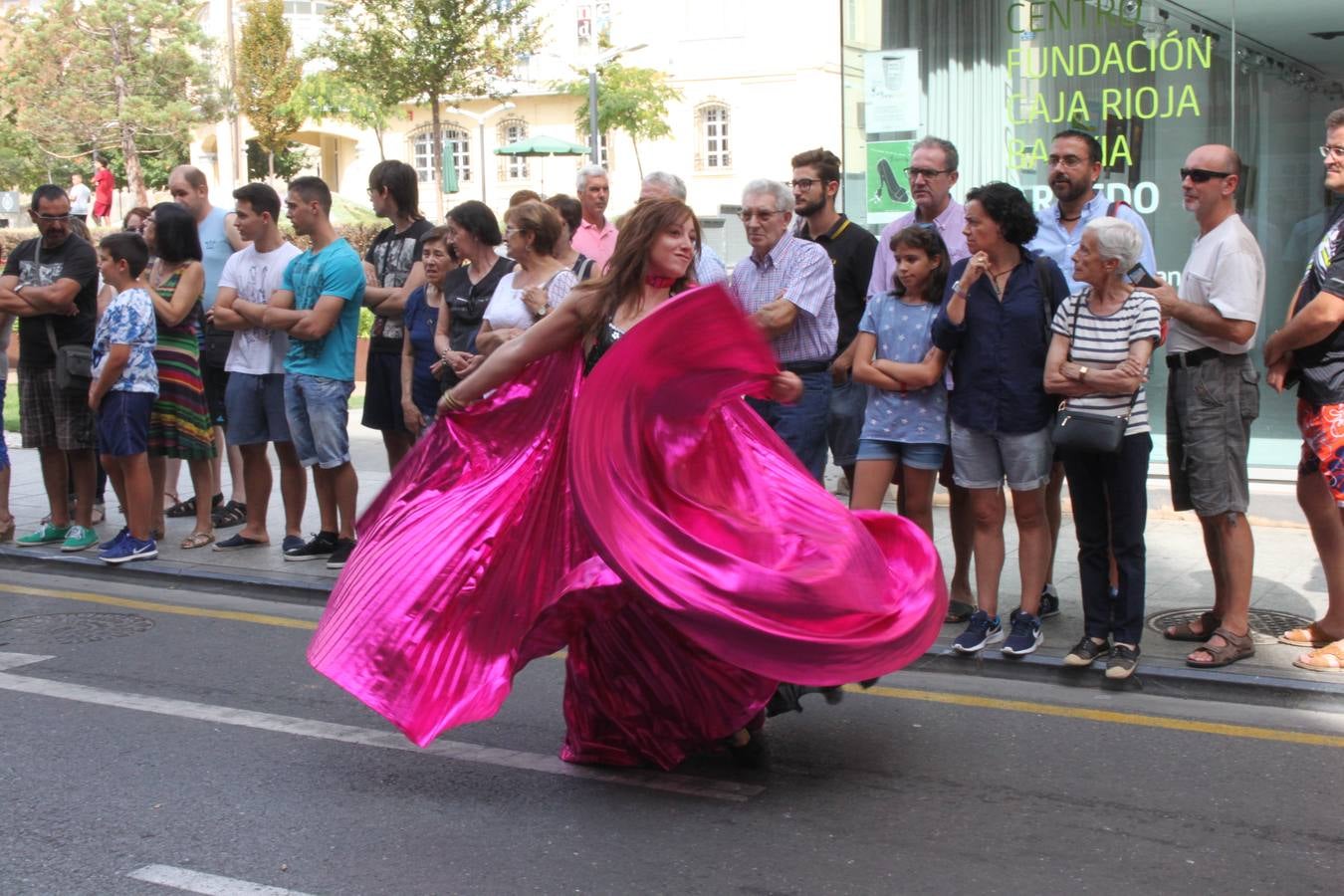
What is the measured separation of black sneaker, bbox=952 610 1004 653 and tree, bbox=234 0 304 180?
45392 mm

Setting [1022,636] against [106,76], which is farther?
[106,76]

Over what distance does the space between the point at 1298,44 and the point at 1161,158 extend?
1272 mm

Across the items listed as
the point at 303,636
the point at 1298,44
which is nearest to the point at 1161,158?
the point at 1298,44

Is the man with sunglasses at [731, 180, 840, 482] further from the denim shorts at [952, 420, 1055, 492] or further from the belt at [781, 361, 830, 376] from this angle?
the denim shorts at [952, 420, 1055, 492]

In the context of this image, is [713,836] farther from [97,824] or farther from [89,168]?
[89,168]

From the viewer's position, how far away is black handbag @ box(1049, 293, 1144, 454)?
5.92 metres

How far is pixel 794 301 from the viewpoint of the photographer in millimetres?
6883

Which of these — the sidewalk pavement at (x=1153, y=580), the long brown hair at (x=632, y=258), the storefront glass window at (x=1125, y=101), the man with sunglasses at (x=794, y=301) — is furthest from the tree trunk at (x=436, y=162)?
the long brown hair at (x=632, y=258)

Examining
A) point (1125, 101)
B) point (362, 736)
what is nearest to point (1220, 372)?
point (362, 736)

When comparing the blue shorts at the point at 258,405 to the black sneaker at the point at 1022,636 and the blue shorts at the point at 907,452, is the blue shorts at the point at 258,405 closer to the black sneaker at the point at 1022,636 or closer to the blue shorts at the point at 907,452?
the blue shorts at the point at 907,452

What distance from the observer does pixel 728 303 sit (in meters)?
4.60

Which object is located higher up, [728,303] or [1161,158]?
[1161,158]

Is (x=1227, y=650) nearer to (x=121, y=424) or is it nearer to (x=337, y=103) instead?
(x=121, y=424)

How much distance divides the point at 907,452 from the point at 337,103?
4096 cm
